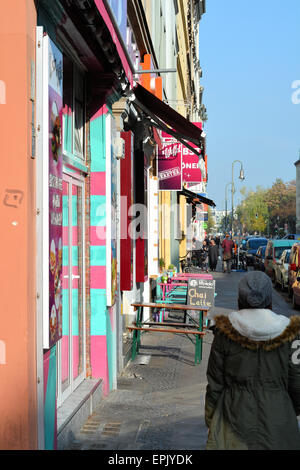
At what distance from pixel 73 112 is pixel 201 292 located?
6.59 metres

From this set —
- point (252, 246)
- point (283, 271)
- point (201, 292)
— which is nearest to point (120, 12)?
point (201, 292)

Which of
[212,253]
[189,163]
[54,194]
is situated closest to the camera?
[54,194]

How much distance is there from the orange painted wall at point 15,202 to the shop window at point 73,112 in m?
2.15

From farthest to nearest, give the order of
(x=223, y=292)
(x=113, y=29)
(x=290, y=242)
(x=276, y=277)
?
(x=290, y=242), (x=276, y=277), (x=223, y=292), (x=113, y=29)

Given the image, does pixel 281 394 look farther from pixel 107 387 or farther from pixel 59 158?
pixel 107 387

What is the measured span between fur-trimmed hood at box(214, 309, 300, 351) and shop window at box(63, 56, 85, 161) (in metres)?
3.34

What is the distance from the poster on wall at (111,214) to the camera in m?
7.14

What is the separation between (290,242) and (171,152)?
1348 centimetres

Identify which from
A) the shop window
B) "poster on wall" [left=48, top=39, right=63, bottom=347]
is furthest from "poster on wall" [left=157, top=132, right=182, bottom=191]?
"poster on wall" [left=48, top=39, right=63, bottom=347]

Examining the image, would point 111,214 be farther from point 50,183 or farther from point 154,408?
point 50,183

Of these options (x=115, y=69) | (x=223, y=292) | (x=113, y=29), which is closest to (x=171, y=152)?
(x=223, y=292)

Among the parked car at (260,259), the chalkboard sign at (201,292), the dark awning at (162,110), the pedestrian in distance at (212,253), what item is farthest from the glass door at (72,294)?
the parked car at (260,259)

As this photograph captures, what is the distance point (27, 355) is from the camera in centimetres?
402

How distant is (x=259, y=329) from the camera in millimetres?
3307
